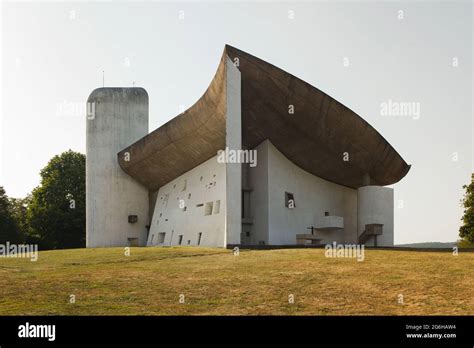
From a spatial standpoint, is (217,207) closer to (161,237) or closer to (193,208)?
(193,208)

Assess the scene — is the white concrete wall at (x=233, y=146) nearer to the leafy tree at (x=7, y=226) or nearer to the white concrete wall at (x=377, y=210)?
the white concrete wall at (x=377, y=210)

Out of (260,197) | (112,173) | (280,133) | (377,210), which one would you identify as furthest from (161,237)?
(377,210)

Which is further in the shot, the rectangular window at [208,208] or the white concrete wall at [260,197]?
the rectangular window at [208,208]

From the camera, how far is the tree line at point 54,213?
47.5 meters

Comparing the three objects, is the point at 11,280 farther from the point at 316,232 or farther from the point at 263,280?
the point at 316,232

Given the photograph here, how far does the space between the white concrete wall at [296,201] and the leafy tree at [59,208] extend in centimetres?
2172

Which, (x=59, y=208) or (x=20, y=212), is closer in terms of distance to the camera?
(x=59, y=208)

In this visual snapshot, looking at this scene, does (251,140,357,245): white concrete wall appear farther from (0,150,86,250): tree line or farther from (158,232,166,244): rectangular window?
(0,150,86,250): tree line

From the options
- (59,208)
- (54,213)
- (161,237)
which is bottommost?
(161,237)

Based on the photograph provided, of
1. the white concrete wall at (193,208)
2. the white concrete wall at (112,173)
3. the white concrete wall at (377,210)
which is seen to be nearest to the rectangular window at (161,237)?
the white concrete wall at (193,208)

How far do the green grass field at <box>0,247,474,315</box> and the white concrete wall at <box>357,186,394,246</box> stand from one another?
574 inches

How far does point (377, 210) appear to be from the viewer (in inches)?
1281

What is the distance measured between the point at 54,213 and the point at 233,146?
28.9 m

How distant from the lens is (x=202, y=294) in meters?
12.0
